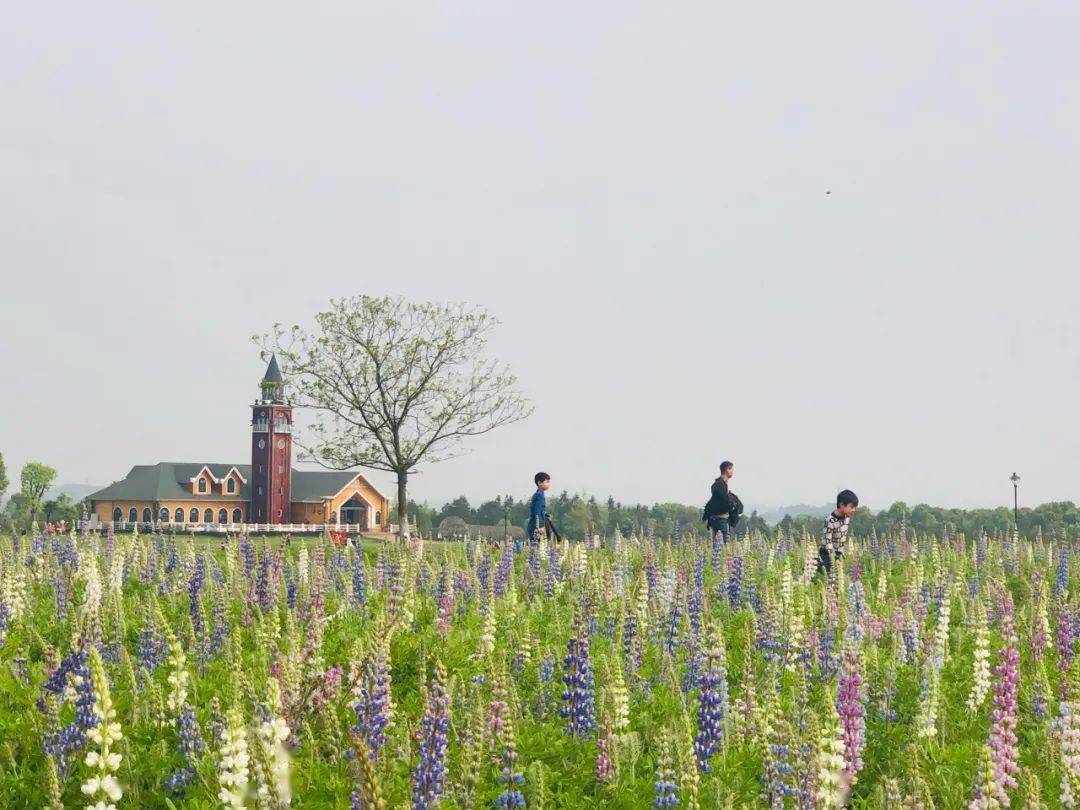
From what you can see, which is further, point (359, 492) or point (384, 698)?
point (359, 492)

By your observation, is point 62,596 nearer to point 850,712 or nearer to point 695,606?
point 695,606

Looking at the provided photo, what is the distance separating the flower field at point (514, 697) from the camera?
5824mm

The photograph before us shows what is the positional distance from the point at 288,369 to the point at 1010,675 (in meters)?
43.1

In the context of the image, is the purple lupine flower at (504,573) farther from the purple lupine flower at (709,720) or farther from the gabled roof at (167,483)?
the gabled roof at (167,483)

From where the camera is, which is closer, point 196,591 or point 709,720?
point 709,720

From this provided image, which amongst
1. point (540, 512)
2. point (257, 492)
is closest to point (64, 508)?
point (257, 492)

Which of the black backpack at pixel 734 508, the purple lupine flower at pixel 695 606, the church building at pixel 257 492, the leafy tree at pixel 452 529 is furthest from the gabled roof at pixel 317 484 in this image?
the purple lupine flower at pixel 695 606

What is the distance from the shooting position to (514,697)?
7.47 m

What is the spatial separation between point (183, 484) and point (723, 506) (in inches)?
3439

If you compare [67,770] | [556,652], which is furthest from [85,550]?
[67,770]

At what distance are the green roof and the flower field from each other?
85.9 m

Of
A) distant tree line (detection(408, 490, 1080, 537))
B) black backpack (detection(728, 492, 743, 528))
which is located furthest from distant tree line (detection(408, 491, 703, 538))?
black backpack (detection(728, 492, 743, 528))

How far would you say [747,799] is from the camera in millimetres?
6945

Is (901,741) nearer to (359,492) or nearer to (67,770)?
(67,770)
